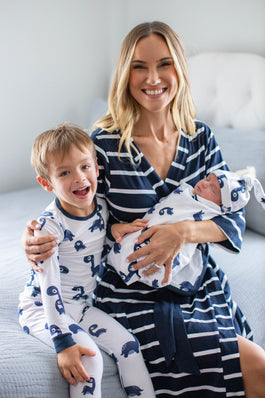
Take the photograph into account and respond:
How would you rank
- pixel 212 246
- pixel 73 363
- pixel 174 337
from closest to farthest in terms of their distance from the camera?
pixel 73 363 → pixel 174 337 → pixel 212 246

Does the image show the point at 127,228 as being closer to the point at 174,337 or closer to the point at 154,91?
the point at 174,337

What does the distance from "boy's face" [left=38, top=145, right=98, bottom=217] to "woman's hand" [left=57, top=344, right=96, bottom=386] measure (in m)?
0.37

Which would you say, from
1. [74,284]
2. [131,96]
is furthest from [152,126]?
[74,284]

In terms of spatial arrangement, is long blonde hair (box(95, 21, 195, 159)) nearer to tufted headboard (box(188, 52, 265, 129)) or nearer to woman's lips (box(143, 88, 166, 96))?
woman's lips (box(143, 88, 166, 96))

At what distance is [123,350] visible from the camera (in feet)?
3.56

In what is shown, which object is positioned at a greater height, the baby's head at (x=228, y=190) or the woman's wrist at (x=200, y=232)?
the baby's head at (x=228, y=190)

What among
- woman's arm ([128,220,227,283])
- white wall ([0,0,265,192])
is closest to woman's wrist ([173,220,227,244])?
woman's arm ([128,220,227,283])

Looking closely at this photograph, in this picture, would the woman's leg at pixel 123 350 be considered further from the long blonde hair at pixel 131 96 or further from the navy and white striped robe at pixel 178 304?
the long blonde hair at pixel 131 96

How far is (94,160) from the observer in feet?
3.96

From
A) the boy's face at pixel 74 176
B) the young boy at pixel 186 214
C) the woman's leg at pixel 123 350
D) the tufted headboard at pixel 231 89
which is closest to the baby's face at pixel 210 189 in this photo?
the young boy at pixel 186 214

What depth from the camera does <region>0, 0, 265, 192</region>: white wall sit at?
6.90 feet

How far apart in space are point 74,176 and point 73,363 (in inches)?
18.5

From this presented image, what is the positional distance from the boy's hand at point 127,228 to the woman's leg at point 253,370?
43 cm

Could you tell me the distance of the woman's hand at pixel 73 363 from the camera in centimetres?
98
